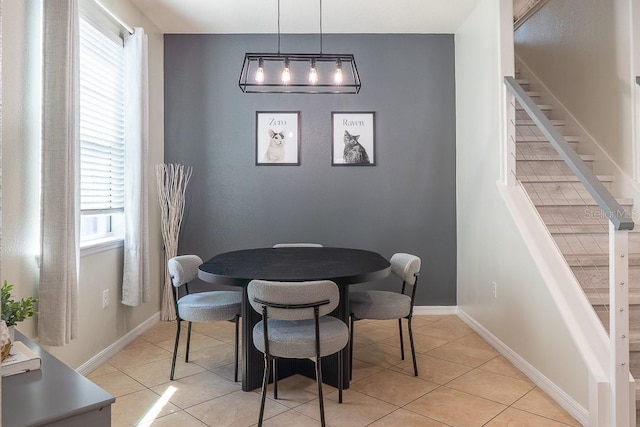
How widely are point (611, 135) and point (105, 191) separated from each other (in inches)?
160

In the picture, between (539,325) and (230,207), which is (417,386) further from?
(230,207)

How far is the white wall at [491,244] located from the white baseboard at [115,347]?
301cm

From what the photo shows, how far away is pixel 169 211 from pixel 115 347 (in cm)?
136

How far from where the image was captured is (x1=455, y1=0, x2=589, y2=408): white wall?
8.32 ft

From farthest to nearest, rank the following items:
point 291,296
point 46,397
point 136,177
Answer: point 136,177, point 291,296, point 46,397

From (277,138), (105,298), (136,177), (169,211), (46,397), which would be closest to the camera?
(46,397)

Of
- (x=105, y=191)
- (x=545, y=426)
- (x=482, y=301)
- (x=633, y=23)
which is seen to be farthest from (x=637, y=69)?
(x=105, y=191)

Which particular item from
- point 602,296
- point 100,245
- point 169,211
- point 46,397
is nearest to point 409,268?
point 602,296

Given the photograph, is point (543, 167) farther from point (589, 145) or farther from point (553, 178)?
point (589, 145)

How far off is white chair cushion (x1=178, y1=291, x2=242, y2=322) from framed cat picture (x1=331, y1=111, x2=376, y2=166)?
2.06 meters

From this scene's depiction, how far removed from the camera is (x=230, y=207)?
14.2 ft

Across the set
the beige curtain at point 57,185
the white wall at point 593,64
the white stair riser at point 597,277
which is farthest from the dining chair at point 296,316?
the white wall at point 593,64

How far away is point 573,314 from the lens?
2379 millimetres

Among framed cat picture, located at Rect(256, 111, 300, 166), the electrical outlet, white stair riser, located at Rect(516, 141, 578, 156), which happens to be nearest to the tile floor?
the electrical outlet
